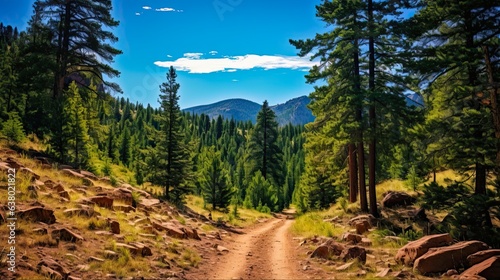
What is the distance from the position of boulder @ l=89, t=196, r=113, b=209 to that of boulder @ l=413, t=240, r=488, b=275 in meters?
11.5

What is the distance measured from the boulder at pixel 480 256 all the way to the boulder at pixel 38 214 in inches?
466

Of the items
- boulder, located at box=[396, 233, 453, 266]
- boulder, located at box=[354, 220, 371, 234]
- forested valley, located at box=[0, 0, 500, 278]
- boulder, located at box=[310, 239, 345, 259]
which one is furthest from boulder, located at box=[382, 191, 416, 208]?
boulder, located at box=[396, 233, 453, 266]

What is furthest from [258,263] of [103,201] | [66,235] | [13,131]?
[13,131]

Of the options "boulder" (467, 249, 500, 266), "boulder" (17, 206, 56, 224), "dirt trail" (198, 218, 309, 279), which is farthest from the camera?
"dirt trail" (198, 218, 309, 279)

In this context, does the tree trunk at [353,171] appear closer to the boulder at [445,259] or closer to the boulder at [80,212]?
the boulder at [445,259]

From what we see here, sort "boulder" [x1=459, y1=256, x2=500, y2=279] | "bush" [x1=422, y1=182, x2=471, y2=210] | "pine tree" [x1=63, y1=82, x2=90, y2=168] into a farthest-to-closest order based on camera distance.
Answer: "pine tree" [x1=63, y1=82, x2=90, y2=168], "bush" [x1=422, y1=182, x2=471, y2=210], "boulder" [x1=459, y1=256, x2=500, y2=279]

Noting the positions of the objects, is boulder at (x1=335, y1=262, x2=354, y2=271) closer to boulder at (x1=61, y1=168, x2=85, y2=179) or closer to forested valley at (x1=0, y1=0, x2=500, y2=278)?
forested valley at (x1=0, y1=0, x2=500, y2=278)

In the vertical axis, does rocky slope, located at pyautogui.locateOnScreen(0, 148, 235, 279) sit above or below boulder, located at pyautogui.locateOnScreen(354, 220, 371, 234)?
above

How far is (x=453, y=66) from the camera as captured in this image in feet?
42.9

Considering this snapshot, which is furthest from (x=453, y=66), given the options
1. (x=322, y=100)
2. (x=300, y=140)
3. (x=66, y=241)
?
(x=300, y=140)

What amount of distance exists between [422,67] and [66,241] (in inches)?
587

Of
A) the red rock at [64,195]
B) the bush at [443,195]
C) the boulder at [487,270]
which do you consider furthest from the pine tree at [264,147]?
the boulder at [487,270]

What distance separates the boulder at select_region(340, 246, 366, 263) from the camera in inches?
391

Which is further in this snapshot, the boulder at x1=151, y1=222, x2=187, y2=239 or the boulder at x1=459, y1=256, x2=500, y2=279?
the boulder at x1=151, y1=222, x2=187, y2=239
